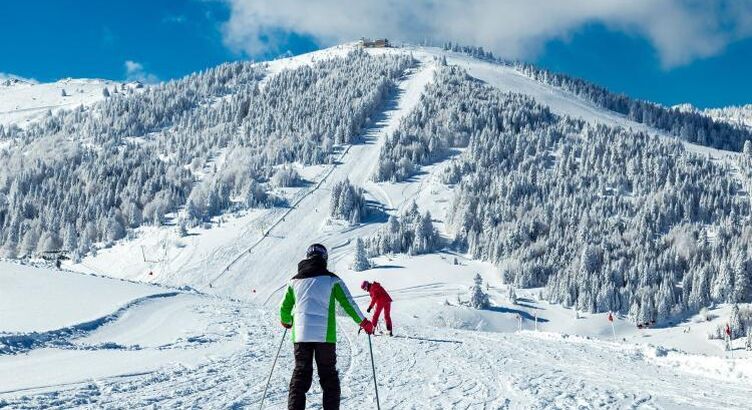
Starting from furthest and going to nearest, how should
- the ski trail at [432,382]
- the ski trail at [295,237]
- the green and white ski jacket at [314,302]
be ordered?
the ski trail at [295,237] → the ski trail at [432,382] → the green and white ski jacket at [314,302]

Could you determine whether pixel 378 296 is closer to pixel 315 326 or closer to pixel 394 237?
pixel 315 326

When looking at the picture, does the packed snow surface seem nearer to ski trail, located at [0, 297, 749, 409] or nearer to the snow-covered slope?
the snow-covered slope

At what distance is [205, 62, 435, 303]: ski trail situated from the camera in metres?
80.8

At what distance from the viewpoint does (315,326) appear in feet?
26.6

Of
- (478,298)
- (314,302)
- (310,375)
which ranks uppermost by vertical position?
(314,302)

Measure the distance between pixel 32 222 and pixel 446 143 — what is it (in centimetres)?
8254

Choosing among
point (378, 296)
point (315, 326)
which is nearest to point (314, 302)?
point (315, 326)

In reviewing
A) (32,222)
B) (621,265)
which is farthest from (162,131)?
(621,265)

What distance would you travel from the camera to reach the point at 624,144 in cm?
13350

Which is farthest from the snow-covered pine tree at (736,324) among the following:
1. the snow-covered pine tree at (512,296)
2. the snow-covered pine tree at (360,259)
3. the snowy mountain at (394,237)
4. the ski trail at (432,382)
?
the ski trail at (432,382)

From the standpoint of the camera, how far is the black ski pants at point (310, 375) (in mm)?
7984

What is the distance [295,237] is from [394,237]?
1558 cm

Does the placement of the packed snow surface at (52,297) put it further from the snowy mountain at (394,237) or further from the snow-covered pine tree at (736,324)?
the snow-covered pine tree at (736,324)

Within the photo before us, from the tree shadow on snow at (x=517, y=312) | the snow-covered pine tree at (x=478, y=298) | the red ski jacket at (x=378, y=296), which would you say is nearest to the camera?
the red ski jacket at (x=378, y=296)
